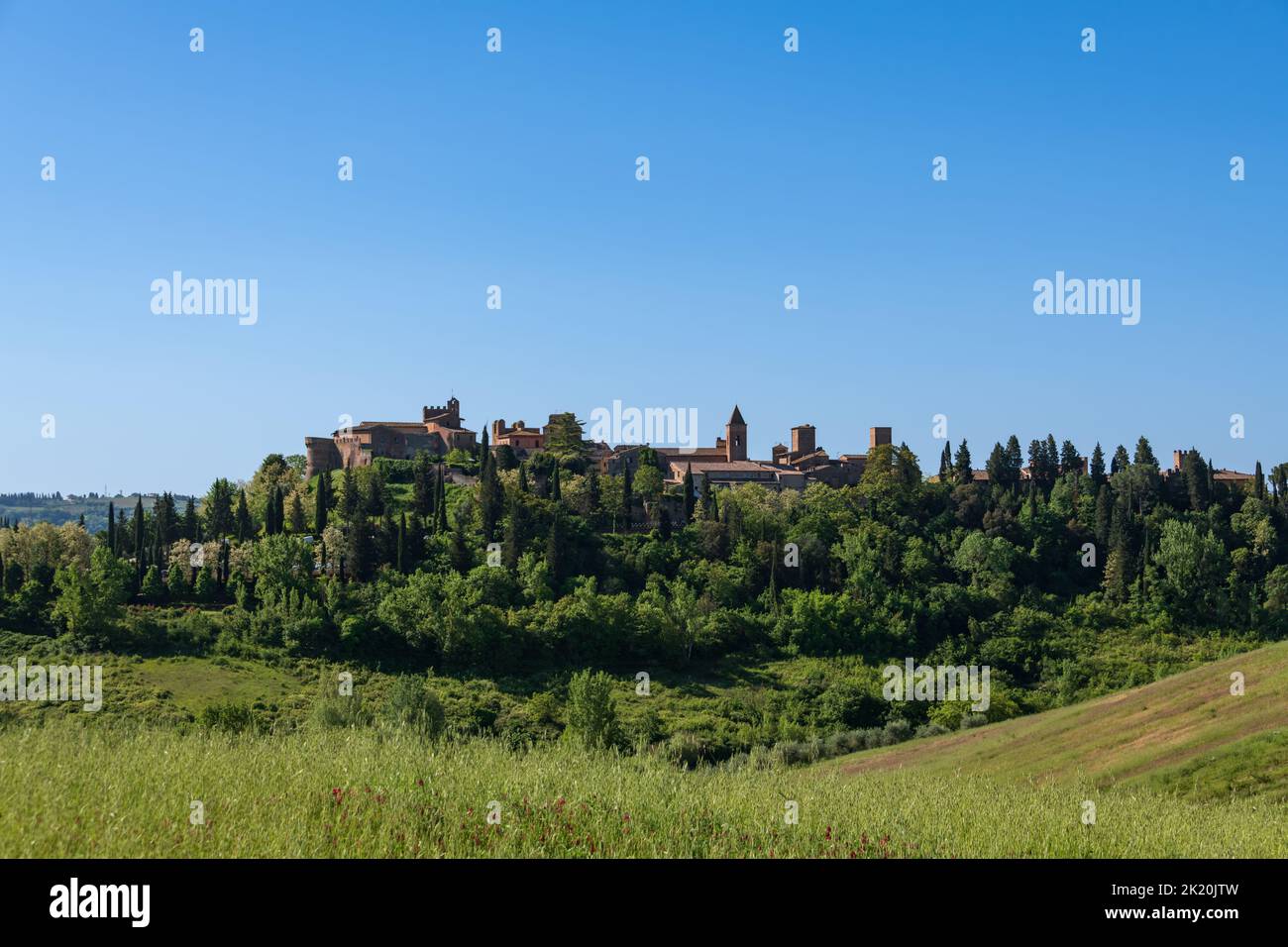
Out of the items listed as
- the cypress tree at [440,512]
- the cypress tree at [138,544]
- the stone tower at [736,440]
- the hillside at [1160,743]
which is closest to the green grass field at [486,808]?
the hillside at [1160,743]

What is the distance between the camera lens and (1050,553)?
10950cm

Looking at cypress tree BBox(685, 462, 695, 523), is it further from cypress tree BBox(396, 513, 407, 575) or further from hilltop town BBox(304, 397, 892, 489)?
cypress tree BBox(396, 513, 407, 575)

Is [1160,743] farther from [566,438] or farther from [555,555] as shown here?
[566,438]

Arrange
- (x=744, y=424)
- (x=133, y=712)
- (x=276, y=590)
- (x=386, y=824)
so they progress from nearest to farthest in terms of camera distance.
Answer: (x=386, y=824), (x=133, y=712), (x=276, y=590), (x=744, y=424)

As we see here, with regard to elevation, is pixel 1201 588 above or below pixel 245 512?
below

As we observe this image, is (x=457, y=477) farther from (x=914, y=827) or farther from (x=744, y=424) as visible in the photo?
(x=914, y=827)

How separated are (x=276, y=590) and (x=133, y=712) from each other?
27636mm

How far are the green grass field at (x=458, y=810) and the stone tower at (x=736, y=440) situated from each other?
131 m

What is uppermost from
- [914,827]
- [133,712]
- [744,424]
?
[744,424]

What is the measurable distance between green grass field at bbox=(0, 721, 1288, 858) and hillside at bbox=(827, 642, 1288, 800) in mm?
10446

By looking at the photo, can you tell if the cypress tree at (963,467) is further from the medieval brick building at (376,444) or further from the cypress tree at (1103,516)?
the medieval brick building at (376,444)

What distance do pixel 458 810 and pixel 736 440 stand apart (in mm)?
138012

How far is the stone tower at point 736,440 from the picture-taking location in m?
148
